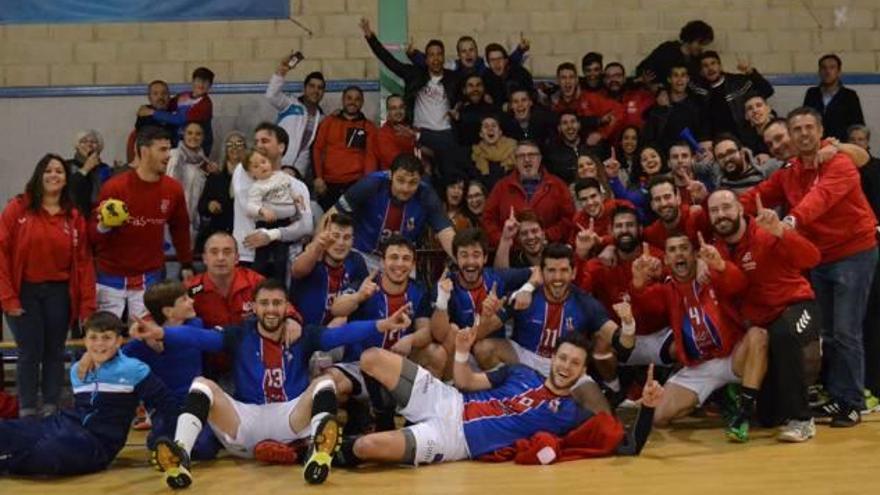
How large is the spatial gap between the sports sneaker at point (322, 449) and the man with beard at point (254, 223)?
1879 millimetres

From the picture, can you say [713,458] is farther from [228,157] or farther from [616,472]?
[228,157]

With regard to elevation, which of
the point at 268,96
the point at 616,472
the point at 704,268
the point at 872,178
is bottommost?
the point at 616,472

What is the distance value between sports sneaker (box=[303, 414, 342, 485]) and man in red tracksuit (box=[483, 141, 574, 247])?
290 cm

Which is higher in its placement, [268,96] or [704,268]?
[268,96]

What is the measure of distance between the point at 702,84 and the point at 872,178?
7.51 ft

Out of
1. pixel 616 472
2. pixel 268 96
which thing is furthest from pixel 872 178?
pixel 268 96

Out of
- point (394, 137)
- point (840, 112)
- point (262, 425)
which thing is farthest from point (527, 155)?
point (840, 112)

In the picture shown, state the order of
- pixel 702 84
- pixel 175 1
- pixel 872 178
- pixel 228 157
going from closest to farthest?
1. pixel 872 178
2. pixel 228 157
3. pixel 702 84
4. pixel 175 1

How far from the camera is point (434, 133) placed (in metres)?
9.48

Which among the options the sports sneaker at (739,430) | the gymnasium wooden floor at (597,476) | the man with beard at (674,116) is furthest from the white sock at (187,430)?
the man with beard at (674,116)

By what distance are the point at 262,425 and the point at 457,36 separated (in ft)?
19.9

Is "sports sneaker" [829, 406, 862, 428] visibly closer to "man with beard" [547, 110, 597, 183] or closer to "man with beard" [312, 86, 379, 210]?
"man with beard" [547, 110, 597, 183]

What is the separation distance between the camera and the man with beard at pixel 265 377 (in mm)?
5336

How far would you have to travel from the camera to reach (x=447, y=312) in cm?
611
